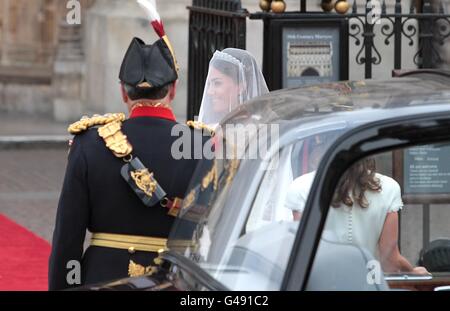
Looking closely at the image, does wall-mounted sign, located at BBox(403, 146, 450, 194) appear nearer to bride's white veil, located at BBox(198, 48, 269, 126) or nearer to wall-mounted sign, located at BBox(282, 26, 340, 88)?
bride's white veil, located at BBox(198, 48, 269, 126)

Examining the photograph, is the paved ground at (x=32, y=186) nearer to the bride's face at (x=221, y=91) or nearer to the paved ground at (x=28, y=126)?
the paved ground at (x=28, y=126)

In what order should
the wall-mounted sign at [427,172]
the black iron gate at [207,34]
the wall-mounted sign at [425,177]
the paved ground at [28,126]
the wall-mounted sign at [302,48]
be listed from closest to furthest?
1. the wall-mounted sign at [427,172]
2. the wall-mounted sign at [425,177]
3. the black iron gate at [207,34]
4. the wall-mounted sign at [302,48]
5. the paved ground at [28,126]

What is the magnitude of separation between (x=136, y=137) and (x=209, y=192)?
0.96m

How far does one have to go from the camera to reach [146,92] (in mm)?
4758

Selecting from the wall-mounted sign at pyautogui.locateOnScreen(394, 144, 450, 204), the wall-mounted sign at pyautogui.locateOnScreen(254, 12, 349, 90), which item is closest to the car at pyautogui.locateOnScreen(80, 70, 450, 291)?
the wall-mounted sign at pyautogui.locateOnScreen(394, 144, 450, 204)

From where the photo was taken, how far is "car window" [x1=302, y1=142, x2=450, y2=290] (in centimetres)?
347

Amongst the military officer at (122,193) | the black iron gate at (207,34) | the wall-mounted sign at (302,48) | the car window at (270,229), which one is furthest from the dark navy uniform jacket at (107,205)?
the wall-mounted sign at (302,48)

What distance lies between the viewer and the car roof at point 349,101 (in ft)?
11.7

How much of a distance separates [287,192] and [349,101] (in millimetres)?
350

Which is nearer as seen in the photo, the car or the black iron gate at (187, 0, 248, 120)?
the car

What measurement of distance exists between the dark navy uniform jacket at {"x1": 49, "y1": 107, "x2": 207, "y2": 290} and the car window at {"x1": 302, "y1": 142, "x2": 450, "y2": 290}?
0.76m

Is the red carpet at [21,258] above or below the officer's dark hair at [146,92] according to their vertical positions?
below

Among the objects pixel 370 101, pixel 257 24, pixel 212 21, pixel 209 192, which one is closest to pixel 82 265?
pixel 209 192
